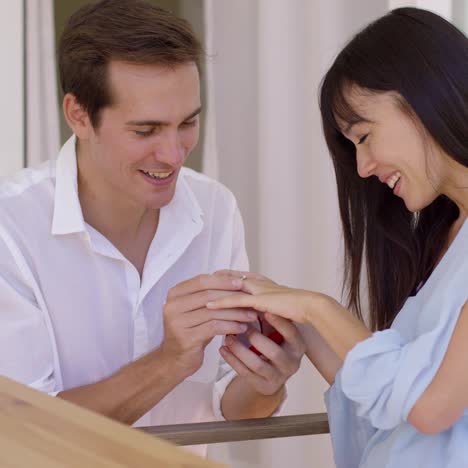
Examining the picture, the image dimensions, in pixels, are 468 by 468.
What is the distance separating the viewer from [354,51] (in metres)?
1.47

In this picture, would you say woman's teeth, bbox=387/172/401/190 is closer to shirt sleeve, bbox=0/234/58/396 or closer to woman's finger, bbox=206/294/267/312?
woman's finger, bbox=206/294/267/312

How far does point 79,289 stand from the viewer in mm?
1817

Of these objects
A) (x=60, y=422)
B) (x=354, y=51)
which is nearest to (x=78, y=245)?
(x=354, y=51)

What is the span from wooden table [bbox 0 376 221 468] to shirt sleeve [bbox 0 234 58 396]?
0.71m

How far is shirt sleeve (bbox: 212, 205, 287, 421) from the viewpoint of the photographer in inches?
73.0

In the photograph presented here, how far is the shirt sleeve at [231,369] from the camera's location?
185 cm

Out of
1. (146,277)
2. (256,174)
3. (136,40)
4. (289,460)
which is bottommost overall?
(289,460)

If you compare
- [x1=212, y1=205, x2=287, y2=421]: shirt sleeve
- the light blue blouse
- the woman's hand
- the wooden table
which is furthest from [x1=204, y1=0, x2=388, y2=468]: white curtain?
the wooden table

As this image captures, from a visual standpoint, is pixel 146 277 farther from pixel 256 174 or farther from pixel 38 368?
pixel 256 174

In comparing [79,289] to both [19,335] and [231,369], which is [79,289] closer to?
[19,335]

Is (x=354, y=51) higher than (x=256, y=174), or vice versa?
(x=354, y=51)

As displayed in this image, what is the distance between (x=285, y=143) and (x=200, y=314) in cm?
132

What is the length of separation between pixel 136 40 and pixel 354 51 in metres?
0.48

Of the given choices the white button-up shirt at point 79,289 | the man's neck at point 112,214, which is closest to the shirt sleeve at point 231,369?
the white button-up shirt at point 79,289
